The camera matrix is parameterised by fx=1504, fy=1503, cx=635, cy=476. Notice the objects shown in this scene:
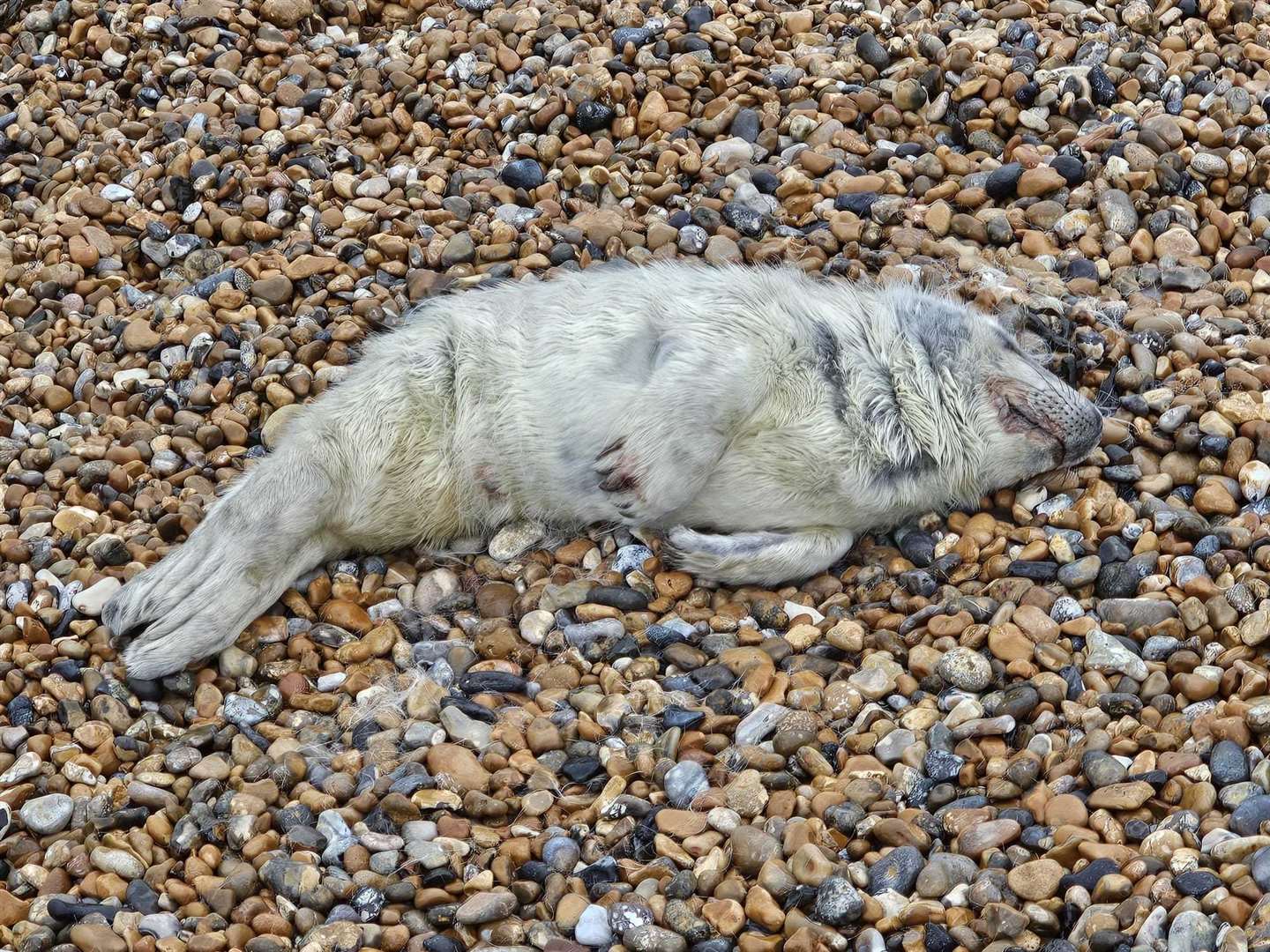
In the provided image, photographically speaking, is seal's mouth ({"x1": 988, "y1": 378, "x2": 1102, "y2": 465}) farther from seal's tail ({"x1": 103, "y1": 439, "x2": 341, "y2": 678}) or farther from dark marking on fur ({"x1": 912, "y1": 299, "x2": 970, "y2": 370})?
seal's tail ({"x1": 103, "y1": 439, "x2": 341, "y2": 678})

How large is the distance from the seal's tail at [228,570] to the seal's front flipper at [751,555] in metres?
1.28

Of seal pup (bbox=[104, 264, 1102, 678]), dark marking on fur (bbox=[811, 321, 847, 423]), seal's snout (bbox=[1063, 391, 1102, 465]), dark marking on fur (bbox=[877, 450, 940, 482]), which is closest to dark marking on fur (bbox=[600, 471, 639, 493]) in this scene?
seal pup (bbox=[104, 264, 1102, 678])

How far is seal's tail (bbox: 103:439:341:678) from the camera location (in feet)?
16.3

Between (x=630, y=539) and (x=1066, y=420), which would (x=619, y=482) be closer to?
(x=630, y=539)

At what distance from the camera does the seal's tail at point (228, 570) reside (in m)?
4.97

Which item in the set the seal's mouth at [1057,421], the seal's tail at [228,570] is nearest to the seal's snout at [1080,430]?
the seal's mouth at [1057,421]

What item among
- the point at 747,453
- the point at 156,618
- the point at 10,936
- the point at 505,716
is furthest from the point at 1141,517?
the point at 10,936

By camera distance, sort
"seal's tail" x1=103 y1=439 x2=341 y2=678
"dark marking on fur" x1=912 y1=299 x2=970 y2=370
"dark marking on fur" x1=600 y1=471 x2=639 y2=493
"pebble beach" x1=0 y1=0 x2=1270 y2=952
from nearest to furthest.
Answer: "pebble beach" x1=0 y1=0 x2=1270 y2=952 → "seal's tail" x1=103 y1=439 x2=341 y2=678 → "dark marking on fur" x1=600 y1=471 x2=639 y2=493 → "dark marking on fur" x1=912 y1=299 x2=970 y2=370

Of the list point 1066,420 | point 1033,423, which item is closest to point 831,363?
point 1033,423

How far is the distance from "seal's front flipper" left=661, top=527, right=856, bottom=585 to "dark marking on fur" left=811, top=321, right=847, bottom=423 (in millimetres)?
483

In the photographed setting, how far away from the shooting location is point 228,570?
510cm

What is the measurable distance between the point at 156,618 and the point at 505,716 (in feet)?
4.17

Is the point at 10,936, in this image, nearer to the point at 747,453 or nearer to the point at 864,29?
the point at 747,453

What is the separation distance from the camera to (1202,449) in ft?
17.7
